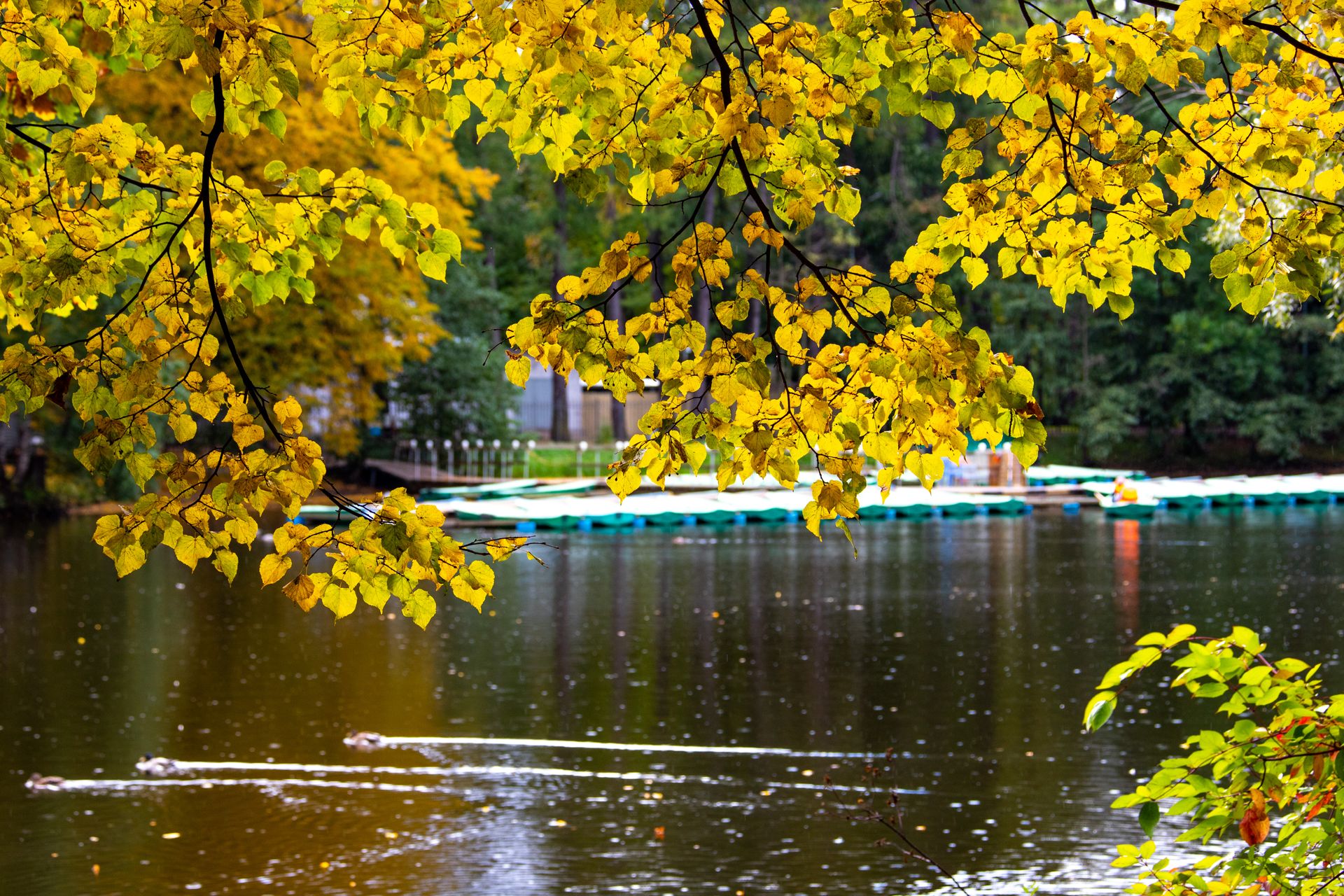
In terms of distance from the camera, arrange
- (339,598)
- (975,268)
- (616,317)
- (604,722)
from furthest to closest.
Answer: (616,317) → (604,722) → (975,268) → (339,598)

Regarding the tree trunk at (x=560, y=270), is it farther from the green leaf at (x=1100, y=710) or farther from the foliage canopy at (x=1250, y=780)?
the green leaf at (x=1100, y=710)

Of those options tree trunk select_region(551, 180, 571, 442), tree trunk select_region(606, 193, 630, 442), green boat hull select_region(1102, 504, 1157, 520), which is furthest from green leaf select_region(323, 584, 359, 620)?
tree trunk select_region(606, 193, 630, 442)

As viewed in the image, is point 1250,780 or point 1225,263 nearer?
point 1225,263

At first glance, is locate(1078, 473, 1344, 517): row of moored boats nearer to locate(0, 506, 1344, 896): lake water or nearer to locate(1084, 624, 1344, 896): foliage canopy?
locate(0, 506, 1344, 896): lake water

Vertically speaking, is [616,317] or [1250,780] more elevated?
[616,317]

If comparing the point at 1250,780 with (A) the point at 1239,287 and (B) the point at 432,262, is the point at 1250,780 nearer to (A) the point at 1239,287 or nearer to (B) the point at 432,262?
(A) the point at 1239,287

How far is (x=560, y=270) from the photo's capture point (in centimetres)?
4372

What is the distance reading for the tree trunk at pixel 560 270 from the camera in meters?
42.8

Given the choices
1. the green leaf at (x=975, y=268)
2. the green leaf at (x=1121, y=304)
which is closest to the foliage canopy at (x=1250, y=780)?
the green leaf at (x=1121, y=304)

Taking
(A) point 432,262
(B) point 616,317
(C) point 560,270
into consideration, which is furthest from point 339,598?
(B) point 616,317

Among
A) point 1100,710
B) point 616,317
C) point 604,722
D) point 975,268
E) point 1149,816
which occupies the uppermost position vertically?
point 616,317

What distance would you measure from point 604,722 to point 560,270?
32512mm

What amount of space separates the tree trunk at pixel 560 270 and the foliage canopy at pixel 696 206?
3611cm

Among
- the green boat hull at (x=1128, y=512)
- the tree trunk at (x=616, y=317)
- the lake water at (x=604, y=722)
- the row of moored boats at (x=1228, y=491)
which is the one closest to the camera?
the lake water at (x=604, y=722)
